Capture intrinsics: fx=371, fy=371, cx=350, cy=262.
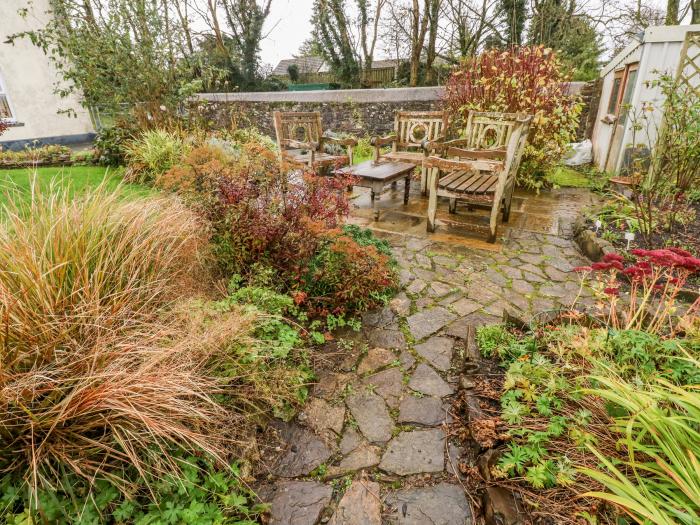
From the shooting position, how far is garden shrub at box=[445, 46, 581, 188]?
5.32 m

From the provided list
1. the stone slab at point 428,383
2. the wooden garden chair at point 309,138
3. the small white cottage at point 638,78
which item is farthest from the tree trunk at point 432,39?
the stone slab at point 428,383

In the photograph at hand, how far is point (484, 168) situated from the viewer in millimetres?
3758

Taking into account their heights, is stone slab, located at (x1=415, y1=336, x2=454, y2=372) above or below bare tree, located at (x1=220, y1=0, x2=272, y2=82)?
below

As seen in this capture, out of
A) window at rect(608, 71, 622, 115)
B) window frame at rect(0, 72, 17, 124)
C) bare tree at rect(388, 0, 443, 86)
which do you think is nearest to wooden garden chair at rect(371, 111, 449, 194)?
window at rect(608, 71, 622, 115)

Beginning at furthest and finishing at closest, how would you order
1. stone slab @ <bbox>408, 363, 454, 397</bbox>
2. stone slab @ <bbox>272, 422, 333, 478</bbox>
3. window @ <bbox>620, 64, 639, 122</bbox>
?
window @ <bbox>620, 64, 639, 122</bbox> < stone slab @ <bbox>408, 363, 454, 397</bbox> < stone slab @ <bbox>272, 422, 333, 478</bbox>

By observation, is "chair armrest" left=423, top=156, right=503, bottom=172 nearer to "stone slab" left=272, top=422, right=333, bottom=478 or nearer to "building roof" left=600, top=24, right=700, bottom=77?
"stone slab" left=272, top=422, right=333, bottom=478

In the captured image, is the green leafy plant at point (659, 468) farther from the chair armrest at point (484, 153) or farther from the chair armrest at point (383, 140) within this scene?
the chair armrest at point (383, 140)

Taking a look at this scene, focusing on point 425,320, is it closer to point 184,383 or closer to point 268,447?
point 268,447

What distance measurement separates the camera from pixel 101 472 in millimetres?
1330

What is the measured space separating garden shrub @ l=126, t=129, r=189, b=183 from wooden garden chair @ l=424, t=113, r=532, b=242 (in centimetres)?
387

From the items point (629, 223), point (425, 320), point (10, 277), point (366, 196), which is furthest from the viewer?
point (366, 196)

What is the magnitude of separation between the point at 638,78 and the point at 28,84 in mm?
14035

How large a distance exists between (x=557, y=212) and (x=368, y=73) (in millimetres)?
13058

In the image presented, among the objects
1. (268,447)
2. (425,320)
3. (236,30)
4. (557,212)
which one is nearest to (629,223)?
(557,212)
